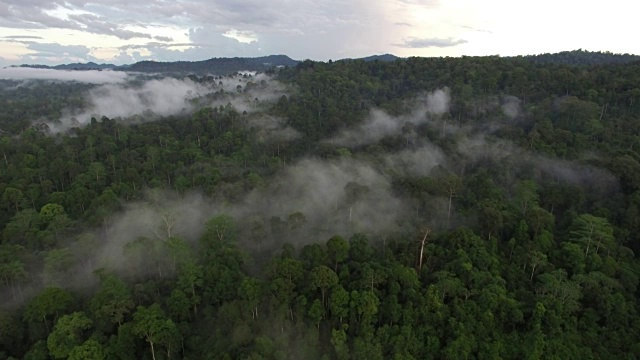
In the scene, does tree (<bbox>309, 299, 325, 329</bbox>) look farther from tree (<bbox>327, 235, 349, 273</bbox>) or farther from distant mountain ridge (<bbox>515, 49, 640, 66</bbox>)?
distant mountain ridge (<bbox>515, 49, 640, 66</bbox>)

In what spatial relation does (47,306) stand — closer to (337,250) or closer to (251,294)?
(251,294)

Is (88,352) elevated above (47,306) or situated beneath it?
situated beneath

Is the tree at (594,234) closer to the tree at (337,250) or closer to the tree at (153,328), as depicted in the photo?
the tree at (337,250)

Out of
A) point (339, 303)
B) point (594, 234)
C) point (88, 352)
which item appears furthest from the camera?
point (594, 234)

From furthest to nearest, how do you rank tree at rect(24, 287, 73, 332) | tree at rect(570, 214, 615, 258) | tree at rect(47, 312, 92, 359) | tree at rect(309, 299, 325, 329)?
tree at rect(570, 214, 615, 258) < tree at rect(24, 287, 73, 332) < tree at rect(309, 299, 325, 329) < tree at rect(47, 312, 92, 359)

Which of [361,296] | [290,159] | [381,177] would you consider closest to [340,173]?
[381,177]

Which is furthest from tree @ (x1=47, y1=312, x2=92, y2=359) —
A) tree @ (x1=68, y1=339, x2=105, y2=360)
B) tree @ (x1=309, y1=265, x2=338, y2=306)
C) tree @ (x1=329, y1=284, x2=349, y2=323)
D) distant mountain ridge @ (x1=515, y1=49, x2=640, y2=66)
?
distant mountain ridge @ (x1=515, y1=49, x2=640, y2=66)

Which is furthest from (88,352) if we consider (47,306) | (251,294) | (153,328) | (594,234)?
(594,234)

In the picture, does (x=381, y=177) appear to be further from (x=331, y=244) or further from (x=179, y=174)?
(x=179, y=174)
